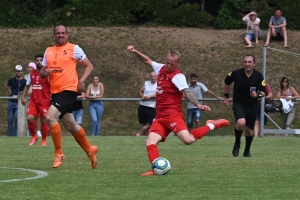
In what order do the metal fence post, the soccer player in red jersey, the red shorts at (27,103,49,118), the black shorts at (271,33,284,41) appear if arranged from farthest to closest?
the black shorts at (271,33,284,41) → the metal fence post → the red shorts at (27,103,49,118) → the soccer player in red jersey

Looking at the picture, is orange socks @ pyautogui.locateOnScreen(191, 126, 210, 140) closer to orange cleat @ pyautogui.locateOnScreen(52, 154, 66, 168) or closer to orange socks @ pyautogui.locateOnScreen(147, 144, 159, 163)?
orange socks @ pyautogui.locateOnScreen(147, 144, 159, 163)

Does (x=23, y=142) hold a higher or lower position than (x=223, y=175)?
lower

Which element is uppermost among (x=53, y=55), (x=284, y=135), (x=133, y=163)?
(x=53, y=55)

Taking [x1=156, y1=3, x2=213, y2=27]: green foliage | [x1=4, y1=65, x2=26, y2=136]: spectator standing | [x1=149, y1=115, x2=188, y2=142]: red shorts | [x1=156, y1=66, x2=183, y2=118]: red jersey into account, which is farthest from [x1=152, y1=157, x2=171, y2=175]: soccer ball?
[x1=156, y1=3, x2=213, y2=27]: green foliage

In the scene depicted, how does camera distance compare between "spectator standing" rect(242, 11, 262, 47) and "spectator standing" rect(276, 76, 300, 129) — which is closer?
"spectator standing" rect(276, 76, 300, 129)

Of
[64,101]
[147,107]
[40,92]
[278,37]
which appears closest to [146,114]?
[147,107]

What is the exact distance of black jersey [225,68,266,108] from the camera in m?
15.7

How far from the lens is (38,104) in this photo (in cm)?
1948

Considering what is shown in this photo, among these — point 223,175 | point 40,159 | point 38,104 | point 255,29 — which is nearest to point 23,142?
point 38,104

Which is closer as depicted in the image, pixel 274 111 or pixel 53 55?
pixel 53 55

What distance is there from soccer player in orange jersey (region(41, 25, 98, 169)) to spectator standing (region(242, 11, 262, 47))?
67.4 feet

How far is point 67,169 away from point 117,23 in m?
27.2

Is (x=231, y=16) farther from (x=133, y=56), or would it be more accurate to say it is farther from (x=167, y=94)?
(x=167, y=94)

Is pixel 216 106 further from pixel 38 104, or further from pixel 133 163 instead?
pixel 133 163
